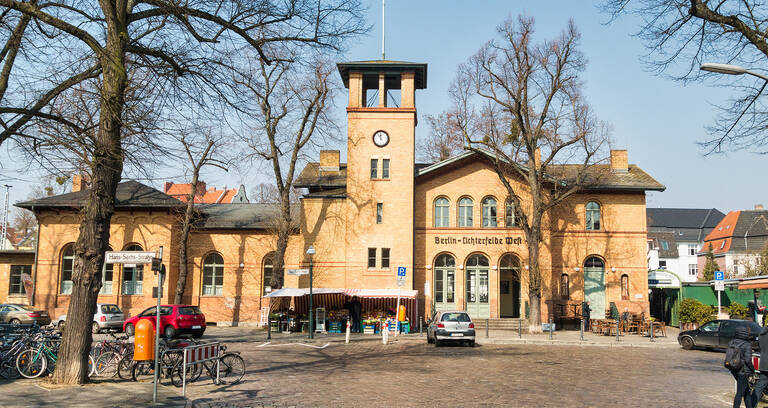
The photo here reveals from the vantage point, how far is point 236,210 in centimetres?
3709

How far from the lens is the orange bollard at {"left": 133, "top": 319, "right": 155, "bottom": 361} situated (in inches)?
483

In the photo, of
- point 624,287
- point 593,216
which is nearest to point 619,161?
point 593,216

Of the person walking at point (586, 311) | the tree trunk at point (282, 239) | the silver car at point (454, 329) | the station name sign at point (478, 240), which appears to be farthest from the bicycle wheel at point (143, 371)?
the person walking at point (586, 311)

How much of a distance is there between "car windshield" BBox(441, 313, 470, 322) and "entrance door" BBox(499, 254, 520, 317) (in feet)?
30.8

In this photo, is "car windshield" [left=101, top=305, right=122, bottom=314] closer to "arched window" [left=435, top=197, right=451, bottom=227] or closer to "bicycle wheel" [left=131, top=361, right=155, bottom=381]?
"bicycle wheel" [left=131, top=361, right=155, bottom=381]

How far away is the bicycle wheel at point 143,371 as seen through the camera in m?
13.5

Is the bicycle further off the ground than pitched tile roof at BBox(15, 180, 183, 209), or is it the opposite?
pitched tile roof at BBox(15, 180, 183, 209)

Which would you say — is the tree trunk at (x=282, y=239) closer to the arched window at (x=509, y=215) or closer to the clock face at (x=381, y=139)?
the clock face at (x=381, y=139)

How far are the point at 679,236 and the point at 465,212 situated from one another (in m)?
67.1

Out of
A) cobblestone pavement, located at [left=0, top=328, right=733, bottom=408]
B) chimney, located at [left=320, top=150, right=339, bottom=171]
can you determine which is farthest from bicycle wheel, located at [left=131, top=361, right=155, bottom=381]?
chimney, located at [left=320, top=150, right=339, bottom=171]

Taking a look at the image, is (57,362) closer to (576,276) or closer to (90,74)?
(90,74)

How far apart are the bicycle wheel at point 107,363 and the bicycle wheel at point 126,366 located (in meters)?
0.34

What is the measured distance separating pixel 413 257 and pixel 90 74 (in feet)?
68.9

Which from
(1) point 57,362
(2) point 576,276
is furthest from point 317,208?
(1) point 57,362
